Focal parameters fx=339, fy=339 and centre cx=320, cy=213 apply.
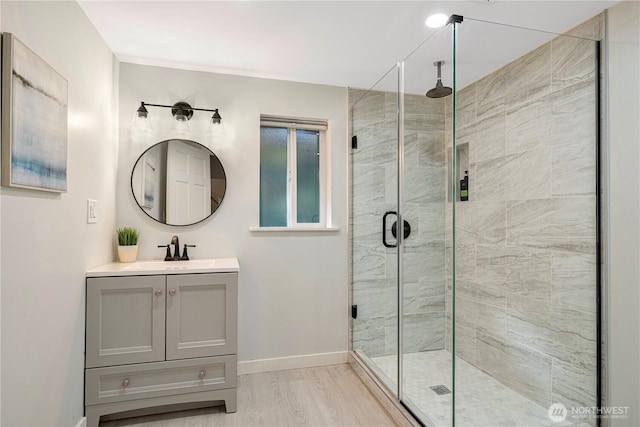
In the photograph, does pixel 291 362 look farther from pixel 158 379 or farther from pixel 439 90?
pixel 439 90

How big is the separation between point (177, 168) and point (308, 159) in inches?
39.2

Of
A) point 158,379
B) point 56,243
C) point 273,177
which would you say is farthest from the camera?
point 273,177

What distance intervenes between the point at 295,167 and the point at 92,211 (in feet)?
4.63

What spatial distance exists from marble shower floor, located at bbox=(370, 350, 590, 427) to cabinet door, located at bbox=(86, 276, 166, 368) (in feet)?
4.80

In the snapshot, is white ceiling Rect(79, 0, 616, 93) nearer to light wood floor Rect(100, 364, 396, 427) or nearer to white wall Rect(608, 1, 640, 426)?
white wall Rect(608, 1, 640, 426)

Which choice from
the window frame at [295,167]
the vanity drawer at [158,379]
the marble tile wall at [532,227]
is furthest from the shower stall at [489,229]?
the vanity drawer at [158,379]

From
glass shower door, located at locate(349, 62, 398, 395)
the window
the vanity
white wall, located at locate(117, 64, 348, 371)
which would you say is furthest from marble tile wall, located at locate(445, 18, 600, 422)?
the vanity

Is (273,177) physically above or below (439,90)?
below

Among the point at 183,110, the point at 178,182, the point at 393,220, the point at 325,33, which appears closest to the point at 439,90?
the point at 325,33

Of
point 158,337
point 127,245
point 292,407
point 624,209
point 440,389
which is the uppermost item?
point 624,209

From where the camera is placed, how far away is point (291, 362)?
258cm

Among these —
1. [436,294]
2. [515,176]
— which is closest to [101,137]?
[436,294]

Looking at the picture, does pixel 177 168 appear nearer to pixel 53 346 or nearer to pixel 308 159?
pixel 308 159

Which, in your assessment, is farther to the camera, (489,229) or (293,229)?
(293,229)
